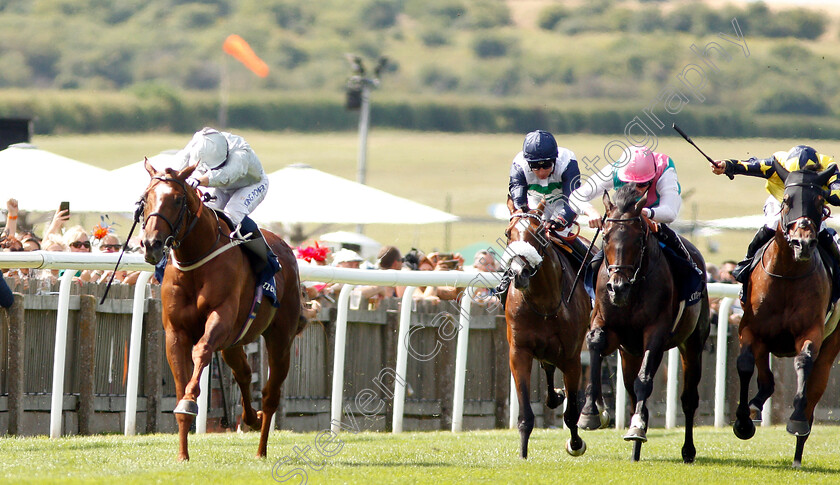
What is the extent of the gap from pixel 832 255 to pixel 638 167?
1583 mm

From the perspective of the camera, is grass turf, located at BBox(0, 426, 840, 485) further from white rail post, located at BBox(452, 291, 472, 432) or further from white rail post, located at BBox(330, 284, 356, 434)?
white rail post, located at BBox(452, 291, 472, 432)

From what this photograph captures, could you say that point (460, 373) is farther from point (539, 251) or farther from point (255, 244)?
point (255, 244)

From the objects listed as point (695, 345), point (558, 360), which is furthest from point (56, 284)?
point (695, 345)

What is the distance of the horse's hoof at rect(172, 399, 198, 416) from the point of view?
650 centimetres

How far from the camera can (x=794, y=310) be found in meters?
7.94

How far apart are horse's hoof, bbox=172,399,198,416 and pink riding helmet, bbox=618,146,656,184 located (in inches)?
130

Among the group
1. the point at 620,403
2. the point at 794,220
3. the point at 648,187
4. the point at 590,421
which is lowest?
the point at 620,403

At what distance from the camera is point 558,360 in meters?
7.88

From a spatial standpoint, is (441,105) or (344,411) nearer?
(344,411)

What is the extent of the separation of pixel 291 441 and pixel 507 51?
255 feet

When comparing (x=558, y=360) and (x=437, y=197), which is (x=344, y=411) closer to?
(x=558, y=360)

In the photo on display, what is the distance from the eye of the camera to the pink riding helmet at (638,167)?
7.93 m

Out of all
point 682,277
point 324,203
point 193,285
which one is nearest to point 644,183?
point 682,277

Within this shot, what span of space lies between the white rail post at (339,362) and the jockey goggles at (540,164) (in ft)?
7.08
